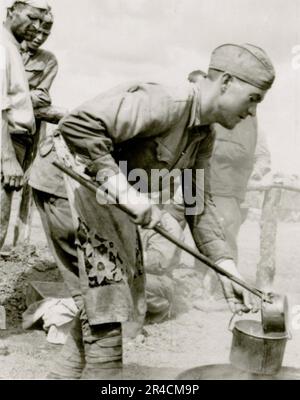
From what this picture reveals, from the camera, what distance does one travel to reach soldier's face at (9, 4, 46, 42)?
4883mm

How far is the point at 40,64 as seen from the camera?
5.62m

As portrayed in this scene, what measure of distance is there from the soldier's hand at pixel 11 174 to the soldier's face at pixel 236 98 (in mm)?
2159

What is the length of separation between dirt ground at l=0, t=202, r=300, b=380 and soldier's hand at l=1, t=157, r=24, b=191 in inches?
45.4

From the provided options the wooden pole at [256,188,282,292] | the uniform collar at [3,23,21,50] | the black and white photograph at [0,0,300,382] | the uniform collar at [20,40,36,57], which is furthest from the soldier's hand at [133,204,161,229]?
the wooden pole at [256,188,282,292]

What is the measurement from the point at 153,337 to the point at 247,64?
264 cm

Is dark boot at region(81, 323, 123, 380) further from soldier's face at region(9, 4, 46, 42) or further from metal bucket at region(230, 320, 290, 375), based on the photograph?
soldier's face at region(9, 4, 46, 42)

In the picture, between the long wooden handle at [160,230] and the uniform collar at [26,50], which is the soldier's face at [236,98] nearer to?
the long wooden handle at [160,230]

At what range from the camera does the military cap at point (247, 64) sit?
8.80 feet

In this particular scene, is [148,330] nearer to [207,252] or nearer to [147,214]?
[207,252]

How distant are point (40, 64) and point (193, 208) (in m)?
3.06

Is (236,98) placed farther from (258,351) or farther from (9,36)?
(9,36)

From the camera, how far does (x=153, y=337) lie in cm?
461

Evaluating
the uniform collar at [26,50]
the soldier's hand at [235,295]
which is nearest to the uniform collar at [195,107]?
the soldier's hand at [235,295]

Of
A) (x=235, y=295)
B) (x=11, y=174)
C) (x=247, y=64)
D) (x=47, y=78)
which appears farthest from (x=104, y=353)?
(x=47, y=78)
